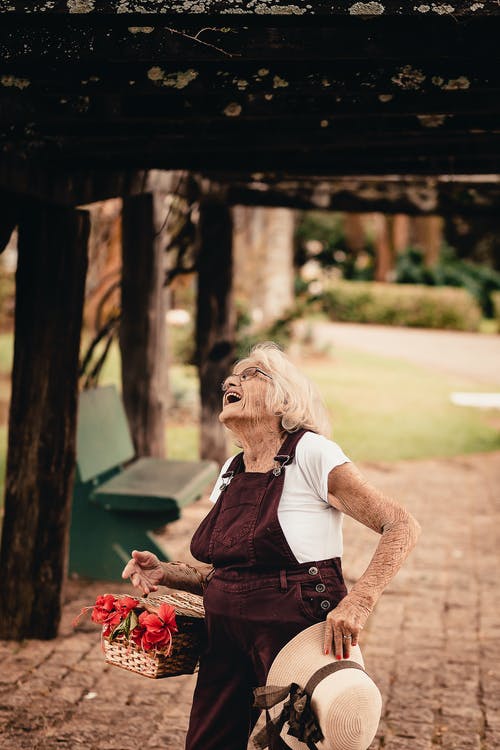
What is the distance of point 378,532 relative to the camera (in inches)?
118

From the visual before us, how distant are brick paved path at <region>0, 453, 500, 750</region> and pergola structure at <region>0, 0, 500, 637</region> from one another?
0.52 m

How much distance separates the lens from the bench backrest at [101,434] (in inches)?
254

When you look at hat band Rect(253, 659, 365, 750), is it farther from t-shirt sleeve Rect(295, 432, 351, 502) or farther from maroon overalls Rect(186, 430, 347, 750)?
t-shirt sleeve Rect(295, 432, 351, 502)

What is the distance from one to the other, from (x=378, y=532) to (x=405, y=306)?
26.9 m

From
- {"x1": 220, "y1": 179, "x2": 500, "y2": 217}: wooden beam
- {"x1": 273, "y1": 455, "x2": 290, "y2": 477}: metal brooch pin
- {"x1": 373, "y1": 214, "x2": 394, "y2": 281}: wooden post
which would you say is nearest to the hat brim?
{"x1": 273, "y1": 455, "x2": 290, "y2": 477}: metal brooch pin

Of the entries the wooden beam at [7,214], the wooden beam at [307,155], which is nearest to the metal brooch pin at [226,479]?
the wooden beam at [307,155]

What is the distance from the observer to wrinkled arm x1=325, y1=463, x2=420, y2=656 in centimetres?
293

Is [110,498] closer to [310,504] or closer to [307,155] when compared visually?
[307,155]

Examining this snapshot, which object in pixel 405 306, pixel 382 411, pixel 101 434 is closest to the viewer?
pixel 101 434

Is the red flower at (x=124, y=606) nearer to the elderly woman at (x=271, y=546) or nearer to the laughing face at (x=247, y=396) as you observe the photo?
the elderly woman at (x=271, y=546)

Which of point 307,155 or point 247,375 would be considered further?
point 307,155

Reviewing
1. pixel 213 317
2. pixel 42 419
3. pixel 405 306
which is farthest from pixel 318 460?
pixel 405 306

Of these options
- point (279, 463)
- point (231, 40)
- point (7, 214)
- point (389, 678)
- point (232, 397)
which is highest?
point (231, 40)

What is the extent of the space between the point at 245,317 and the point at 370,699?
35.0 ft
